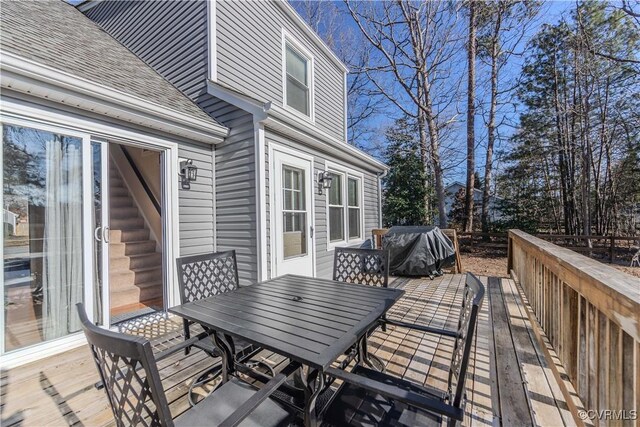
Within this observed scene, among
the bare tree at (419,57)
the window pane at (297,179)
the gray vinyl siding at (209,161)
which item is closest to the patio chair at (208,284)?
the gray vinyl siding at (209,161)

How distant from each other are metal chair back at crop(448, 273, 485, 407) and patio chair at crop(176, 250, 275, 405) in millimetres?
Result: 1299

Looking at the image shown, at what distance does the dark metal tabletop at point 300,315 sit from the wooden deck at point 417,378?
0.70 meters

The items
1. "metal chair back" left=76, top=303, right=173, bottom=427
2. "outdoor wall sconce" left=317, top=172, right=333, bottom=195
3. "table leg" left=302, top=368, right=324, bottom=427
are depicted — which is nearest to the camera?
"metal chair back" left=76, top=303, right=173, bottom=427

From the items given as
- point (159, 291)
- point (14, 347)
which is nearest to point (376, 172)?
point (159, 291)

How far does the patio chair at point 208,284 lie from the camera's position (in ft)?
6.94

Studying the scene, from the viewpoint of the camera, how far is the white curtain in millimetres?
2645

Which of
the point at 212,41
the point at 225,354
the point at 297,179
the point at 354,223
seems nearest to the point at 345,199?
the point at 354,223

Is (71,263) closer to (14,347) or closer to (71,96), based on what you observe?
(14,347)

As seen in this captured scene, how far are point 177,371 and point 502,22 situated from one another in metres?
13.8

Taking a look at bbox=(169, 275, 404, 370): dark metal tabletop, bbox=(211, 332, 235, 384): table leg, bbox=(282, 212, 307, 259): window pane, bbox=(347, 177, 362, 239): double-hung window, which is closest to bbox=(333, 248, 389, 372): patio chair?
bbox=(169, 275, 404, 370): dark metal tabletop

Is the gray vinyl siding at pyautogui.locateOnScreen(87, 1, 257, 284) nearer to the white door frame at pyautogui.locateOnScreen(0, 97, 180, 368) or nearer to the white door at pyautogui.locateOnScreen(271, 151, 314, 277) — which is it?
the white door frame at pyautogui.locateOnScreen(0, 97, 180, 368)

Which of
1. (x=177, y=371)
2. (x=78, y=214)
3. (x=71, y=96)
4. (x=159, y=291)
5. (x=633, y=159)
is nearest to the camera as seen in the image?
(x=177, y=371)

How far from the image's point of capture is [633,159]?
988cm

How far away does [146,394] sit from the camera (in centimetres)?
96
